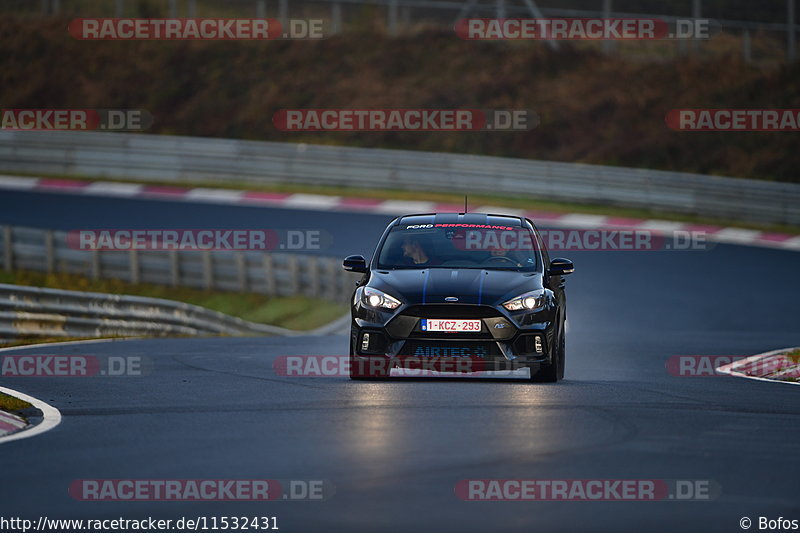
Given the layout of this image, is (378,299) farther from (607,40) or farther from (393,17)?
(393,17)

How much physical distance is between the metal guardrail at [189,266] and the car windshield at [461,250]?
13.8m

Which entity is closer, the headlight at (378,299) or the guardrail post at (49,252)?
the headlight at (378,299)

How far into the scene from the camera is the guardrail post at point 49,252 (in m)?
29.9

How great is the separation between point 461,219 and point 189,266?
51.6 feet

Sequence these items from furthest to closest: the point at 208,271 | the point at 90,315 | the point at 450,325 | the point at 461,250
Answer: the point at 208,271
the point at 90,315
the point at 461,250
the point at 450,325

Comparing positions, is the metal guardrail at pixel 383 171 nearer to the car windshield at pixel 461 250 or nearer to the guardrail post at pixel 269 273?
the guardrail post at pixel 269 273

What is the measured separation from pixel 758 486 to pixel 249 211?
2727 cm

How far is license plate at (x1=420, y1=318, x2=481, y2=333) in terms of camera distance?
12766 millimetres

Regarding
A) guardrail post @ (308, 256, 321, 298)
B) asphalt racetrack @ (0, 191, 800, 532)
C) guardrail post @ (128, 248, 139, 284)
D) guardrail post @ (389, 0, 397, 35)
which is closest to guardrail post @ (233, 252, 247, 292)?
guardrail post @ (308, 256, 321, 298)

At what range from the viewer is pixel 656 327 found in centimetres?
2369

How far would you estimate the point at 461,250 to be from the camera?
14156 millimetres

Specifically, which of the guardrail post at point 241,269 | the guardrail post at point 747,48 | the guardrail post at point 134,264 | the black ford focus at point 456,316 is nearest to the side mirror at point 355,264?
the black ford focus at point 456,316

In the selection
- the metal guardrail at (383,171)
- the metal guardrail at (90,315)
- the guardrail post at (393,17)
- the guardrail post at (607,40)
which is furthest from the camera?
the guardrail post at (393,17)

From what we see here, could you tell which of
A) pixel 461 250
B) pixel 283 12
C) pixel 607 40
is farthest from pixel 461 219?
pixel 283 12
